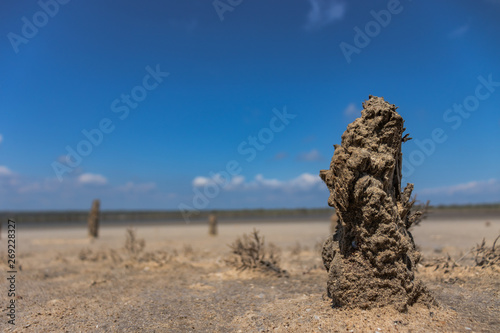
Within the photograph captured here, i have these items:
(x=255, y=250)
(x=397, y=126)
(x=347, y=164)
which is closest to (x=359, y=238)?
(x=347, y=164)

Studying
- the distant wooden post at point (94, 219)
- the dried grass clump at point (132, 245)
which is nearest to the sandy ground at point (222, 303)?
the dried grass clump at point (132, 245)

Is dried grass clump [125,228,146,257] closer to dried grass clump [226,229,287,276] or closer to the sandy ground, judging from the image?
the sandy ground

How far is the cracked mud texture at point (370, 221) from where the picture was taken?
3867mm

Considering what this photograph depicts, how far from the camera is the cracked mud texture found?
387cm

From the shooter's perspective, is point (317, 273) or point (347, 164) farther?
point (317, 273)

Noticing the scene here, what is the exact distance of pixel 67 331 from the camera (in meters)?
4.10

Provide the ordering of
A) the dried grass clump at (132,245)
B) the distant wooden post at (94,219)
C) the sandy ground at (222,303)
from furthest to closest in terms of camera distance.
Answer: the distant wooden post at (94,219)
the dried grass clump at (132,245)
the sandy ground at (222,303)

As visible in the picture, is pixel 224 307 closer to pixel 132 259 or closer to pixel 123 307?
pixel 123 307

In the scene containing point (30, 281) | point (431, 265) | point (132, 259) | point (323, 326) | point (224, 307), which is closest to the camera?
point (323, 326)

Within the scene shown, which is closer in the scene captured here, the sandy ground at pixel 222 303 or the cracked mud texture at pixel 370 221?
the sandy ground at pixel 222 303

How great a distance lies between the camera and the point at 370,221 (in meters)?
3.91

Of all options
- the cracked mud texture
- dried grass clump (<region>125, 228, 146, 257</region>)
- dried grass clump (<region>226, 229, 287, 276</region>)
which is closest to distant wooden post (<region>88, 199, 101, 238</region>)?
dried grass clump (<region>125, 228, 146, 257</region>)

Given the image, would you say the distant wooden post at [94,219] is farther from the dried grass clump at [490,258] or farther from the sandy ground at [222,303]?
the dried grass clump at [490,258]

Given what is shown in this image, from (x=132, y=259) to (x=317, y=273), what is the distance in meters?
5.08
